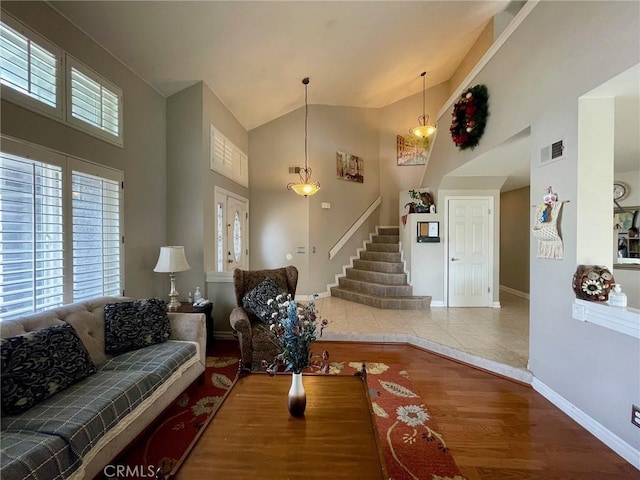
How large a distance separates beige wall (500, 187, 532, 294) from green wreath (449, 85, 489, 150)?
3.11 m

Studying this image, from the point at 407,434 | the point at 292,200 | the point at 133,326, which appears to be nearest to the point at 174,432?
the point at 133,326

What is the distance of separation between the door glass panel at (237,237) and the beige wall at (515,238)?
584 centimetres

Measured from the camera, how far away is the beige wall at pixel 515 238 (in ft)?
19.4

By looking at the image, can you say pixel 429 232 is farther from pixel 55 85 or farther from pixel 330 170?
A: pixel 55 85

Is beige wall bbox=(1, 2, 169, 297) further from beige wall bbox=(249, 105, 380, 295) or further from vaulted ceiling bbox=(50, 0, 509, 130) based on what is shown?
beige wall bbox=(249, 105, 380, 295)

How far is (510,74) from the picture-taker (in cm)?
306

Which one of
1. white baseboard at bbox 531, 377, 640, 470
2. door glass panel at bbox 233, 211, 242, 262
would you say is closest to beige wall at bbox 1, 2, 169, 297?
door glass panel at bbox 233, 211, 242, 262

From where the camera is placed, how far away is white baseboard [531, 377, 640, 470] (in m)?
1.83

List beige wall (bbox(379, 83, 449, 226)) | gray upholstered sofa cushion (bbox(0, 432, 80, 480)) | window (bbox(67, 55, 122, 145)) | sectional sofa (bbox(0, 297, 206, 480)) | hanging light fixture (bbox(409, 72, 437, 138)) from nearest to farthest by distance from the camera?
gray upholstered sofa cushion (bbox(0, 432, 80, 480)) → sectional sofa (bbox(0, 297, 206, 480)) → window (bbox(67, 55, 122, 145)) → hanging light fixture (bbox(409, 72, 437, 138)) → beige wall (bbox(379, 83, 449, 226))

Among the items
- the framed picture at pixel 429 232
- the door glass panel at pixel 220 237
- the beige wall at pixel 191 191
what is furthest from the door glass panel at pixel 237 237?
the framed picture at pixel 429 232

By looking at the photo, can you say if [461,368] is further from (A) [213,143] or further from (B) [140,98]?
(B) [140,98]

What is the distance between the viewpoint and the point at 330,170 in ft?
20.3

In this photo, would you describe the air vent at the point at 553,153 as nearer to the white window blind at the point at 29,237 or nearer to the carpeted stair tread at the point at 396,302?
the carpeted stair tread at the point at 396,302

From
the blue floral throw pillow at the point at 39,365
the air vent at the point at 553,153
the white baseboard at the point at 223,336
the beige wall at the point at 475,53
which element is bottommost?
the white baseboard at the point at 223,336
